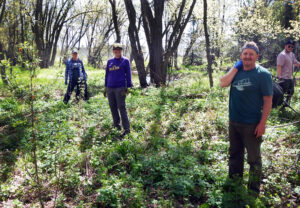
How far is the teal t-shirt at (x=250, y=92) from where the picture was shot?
119 inches

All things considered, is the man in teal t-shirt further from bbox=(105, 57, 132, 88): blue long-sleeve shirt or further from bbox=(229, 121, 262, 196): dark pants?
bbox=(105, 57, 132, 88): blue long-sleeve shirt

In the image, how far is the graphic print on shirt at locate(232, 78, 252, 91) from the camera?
10.1ft

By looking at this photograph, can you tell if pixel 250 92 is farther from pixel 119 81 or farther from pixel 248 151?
pixel 119 81

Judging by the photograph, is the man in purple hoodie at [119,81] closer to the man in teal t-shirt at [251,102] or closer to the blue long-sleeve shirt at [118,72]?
the blue long-sleeve shirt at [118,72]

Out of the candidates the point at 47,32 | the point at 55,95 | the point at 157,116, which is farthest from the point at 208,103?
the point at 47,32

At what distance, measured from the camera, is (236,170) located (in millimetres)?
3561

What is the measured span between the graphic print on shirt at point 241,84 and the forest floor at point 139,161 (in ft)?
3.94

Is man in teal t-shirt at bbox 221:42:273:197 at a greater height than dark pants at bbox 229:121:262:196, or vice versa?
man in teal t-shirt at bbox 221:42:273:197

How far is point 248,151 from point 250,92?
2.85 ft

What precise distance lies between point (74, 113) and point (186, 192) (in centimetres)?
462

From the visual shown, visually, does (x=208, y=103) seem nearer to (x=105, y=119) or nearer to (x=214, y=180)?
(x=105, y=119)

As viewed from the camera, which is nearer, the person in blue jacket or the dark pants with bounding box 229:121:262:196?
the dark pants with bounding box 229:121:262:196

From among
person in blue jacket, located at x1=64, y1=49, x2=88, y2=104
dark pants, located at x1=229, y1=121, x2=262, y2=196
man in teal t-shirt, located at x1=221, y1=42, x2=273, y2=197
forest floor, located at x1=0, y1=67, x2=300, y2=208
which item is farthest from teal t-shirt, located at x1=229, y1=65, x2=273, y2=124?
person in blue jacket, located at x1=64, y1=49, x2=88, y2=104

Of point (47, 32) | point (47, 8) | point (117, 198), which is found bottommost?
point (117, 198)
